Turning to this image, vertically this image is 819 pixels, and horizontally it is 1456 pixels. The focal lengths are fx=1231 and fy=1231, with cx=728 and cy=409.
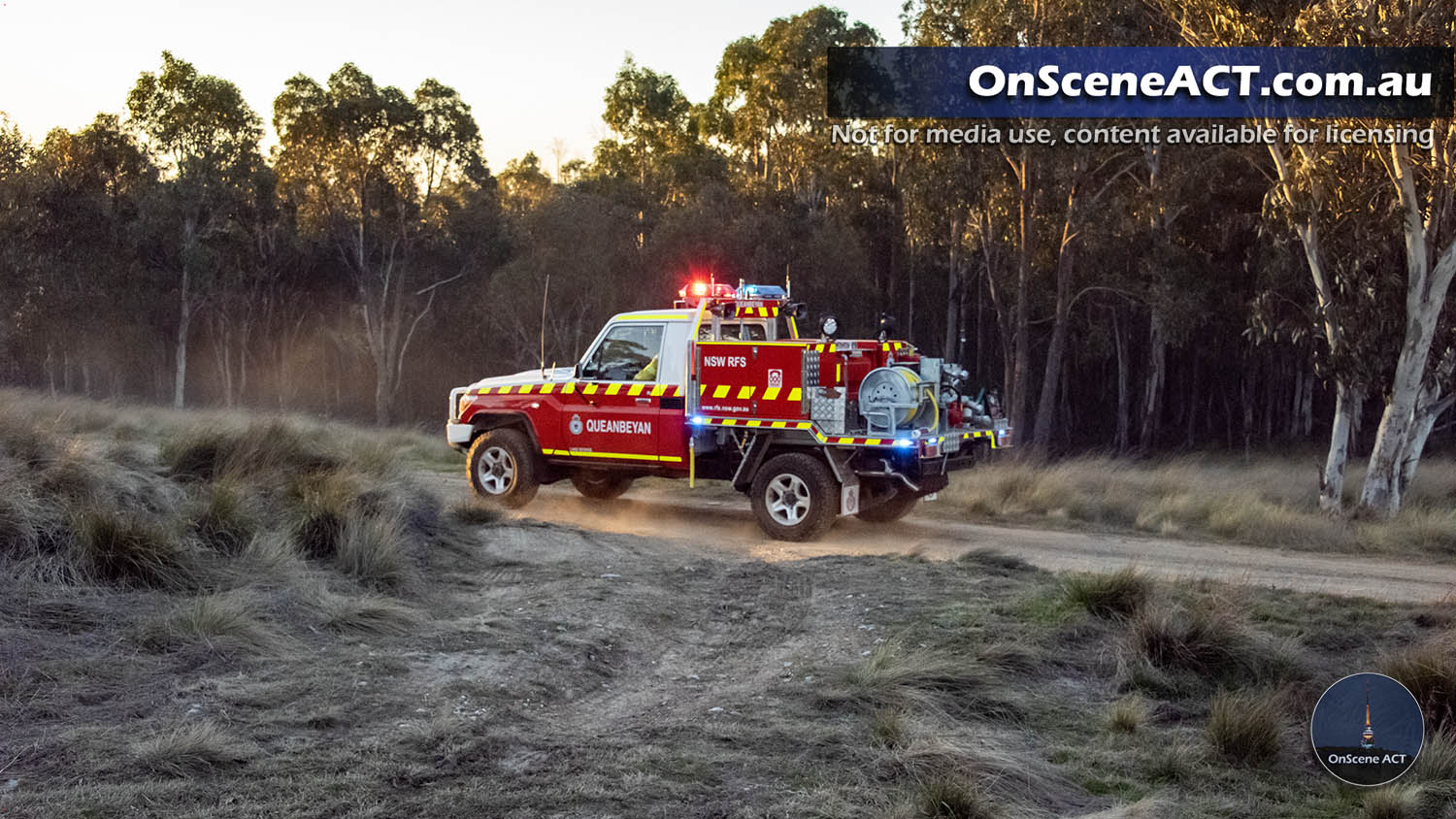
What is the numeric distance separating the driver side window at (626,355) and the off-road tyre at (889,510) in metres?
2.92

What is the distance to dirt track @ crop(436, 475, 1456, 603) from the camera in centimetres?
1062

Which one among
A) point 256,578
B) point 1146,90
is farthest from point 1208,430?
point 256,578

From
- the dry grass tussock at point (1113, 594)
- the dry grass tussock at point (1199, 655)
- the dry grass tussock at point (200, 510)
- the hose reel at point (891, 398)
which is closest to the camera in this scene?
the dry grass tussock at point (1199, 655)

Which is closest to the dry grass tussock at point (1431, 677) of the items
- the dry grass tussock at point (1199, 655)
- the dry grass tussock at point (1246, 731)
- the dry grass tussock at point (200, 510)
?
the dry grass tussock at point (1199, 655)

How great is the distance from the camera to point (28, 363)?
4309 cm

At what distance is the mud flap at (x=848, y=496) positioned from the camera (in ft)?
41.0

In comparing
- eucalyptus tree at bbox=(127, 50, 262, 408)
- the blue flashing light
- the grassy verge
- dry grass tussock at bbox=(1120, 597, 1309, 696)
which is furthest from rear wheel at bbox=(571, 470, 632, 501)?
eucalyptus tree at bbox=(127, 50, 262, 408)

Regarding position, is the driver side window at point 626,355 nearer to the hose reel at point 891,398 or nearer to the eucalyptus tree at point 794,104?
the hose reel at point 891,398

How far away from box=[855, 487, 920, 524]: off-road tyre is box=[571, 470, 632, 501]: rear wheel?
3083mm

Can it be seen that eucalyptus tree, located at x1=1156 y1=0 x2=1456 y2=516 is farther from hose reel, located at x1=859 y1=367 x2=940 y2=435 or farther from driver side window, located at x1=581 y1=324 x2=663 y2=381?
driver side window, located at x1=581 y1=324 x2=663 y2=381

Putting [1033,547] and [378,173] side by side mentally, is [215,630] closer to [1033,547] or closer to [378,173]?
[1033,547]

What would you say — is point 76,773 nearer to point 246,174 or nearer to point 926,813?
point 926,813

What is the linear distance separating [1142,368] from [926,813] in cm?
3926

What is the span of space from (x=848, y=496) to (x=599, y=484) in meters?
3.97
